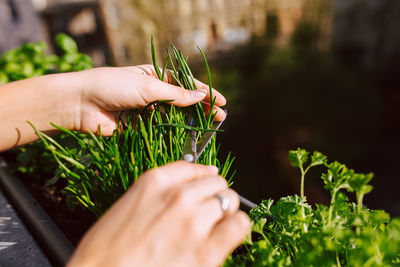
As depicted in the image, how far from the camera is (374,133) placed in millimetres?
9547

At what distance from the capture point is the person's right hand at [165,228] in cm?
44

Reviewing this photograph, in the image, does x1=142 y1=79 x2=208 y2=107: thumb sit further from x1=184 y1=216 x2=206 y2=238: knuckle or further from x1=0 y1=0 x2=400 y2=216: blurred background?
x1=0 y1=0 x2=400 y2=216: blurred background

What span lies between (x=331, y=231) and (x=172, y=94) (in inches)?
20.1

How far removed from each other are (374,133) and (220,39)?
513 inches

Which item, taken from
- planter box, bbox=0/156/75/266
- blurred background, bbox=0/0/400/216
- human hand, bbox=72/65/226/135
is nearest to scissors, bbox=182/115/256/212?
human hand, bbox=72/65/226/135

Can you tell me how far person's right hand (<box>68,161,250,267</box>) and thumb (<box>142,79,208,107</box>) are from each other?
0.32 m

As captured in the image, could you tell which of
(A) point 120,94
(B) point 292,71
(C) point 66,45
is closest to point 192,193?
(A) point 120,94

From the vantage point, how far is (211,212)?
19.3 inches

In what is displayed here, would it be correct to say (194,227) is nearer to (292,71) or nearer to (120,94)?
(120,94)

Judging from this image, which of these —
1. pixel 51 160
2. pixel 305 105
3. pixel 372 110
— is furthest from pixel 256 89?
pixel 51 160

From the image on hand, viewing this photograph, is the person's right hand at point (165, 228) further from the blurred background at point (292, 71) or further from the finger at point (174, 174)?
the blurred background at point (292, 71)

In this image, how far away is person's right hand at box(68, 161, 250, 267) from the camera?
440mm

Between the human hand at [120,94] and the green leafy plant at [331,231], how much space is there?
1.07 feet

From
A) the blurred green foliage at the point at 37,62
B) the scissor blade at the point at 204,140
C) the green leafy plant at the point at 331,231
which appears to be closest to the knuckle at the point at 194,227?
the green leafy plant at the point at 331,231
